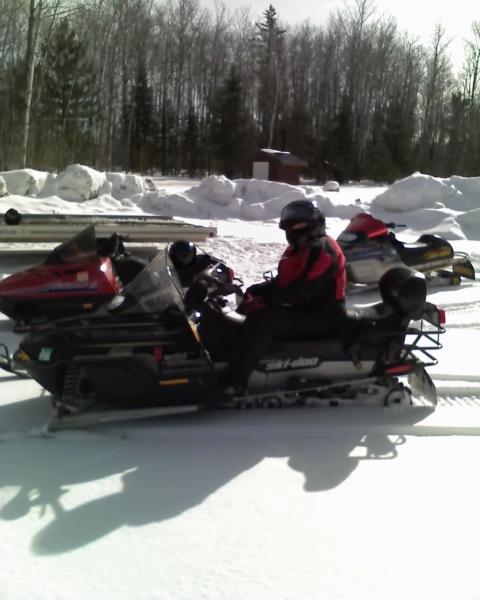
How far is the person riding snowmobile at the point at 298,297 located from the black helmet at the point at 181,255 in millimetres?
2127

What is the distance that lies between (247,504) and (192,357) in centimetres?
96

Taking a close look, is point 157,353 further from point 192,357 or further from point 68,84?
point 68,84

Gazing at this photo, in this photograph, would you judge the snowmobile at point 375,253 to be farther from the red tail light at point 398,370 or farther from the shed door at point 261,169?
the shed door at point 261,169

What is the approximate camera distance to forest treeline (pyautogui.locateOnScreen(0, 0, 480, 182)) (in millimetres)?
27625

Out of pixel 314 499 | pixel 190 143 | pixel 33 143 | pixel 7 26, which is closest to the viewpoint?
pixel 314 499

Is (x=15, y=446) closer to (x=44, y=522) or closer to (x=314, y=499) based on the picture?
(x=44, y=522)

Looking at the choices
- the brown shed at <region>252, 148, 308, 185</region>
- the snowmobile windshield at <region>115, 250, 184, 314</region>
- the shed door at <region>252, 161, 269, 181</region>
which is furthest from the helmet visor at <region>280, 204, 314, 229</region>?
the shed door at <region>252, 161, 269, 181</region>

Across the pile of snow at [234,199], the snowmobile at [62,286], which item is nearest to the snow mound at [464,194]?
the pile of snow at [234,199]

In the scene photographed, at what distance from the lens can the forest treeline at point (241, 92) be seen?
1088 inches

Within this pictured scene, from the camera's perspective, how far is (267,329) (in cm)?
336

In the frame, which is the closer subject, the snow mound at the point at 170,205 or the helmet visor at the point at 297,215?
the helmet visor at the point at 297,215

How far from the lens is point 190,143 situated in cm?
3531

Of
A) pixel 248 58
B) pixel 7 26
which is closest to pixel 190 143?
pixel 248 58

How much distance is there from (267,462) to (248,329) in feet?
2.46
